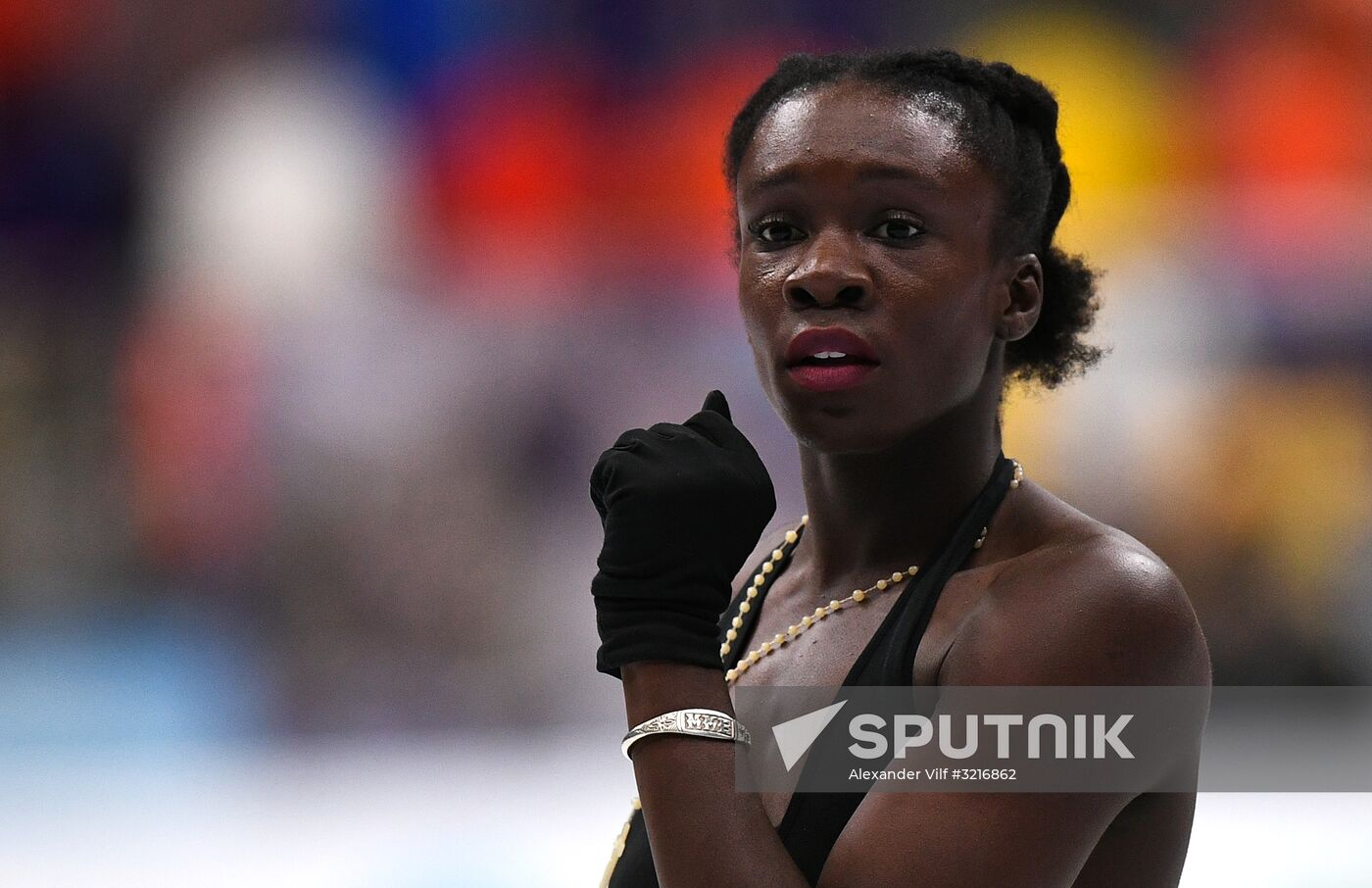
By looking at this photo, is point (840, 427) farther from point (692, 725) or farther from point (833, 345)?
point (692, 725)

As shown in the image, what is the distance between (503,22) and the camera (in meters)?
5.35

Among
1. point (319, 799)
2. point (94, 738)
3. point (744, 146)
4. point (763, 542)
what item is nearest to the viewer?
point (744, 146)

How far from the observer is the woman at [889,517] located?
140 cm

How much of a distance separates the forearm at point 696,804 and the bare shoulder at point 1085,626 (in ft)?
0.77

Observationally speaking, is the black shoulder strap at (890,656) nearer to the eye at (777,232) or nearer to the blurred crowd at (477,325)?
the eye at (777,232)

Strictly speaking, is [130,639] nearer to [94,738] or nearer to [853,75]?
[94,738]

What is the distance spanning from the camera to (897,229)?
157cm

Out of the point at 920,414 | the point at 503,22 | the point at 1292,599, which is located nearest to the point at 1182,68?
the point at 1292,599

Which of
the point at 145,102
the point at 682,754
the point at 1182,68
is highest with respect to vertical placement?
the point at 145,102

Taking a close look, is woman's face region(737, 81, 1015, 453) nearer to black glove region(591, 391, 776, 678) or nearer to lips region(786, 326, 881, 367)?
lips region(786, 326, 881, 367)

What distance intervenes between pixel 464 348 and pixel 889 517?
3524 mm

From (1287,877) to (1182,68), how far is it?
2.84m

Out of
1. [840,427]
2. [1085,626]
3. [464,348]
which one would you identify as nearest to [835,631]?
[840,427]

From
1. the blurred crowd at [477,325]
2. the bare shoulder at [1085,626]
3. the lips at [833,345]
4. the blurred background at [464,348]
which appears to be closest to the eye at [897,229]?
the lips at [833,345]
